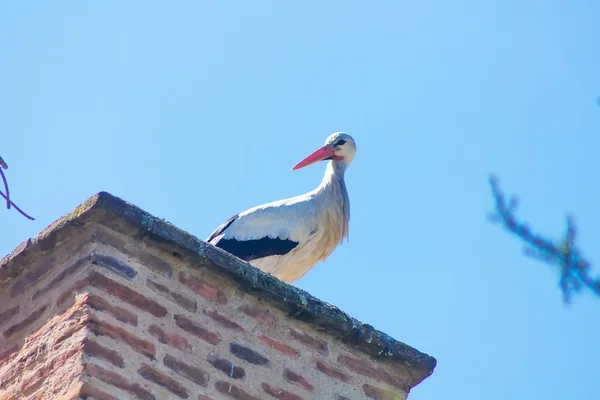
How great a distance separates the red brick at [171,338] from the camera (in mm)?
4605

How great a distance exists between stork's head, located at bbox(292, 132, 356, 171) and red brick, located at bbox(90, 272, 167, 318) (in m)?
5.82

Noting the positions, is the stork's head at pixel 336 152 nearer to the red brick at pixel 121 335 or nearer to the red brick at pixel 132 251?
the red brick at pixel 132 251

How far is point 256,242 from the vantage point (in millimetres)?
8992

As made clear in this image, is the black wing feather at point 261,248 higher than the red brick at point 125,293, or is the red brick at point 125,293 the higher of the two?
the black wing feather at point 261,248

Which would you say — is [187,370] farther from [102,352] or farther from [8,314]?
[8,314]

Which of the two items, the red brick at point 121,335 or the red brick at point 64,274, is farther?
the red brick at point 64,274

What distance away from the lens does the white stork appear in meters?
8.95

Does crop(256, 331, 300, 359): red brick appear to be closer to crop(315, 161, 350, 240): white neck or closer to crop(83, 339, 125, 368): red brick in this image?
crop(83, 339, 125, 368): red brick

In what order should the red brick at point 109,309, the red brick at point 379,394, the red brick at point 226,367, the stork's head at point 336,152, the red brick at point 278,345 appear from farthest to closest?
the stork's head at point 336,152, the red brick at point 379,394, the red brick at point 278,345, the red brick at point 226,367, the red brick at point 109,309

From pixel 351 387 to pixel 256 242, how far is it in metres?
3.97

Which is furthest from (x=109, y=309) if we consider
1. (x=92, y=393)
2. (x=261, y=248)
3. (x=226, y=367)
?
(x=261, y=248)

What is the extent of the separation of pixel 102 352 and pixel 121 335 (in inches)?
4.4

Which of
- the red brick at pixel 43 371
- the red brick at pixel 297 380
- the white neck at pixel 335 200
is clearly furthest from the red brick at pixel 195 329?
the white neck at pixel 335 200

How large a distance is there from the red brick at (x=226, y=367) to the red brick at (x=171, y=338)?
0.10 m
